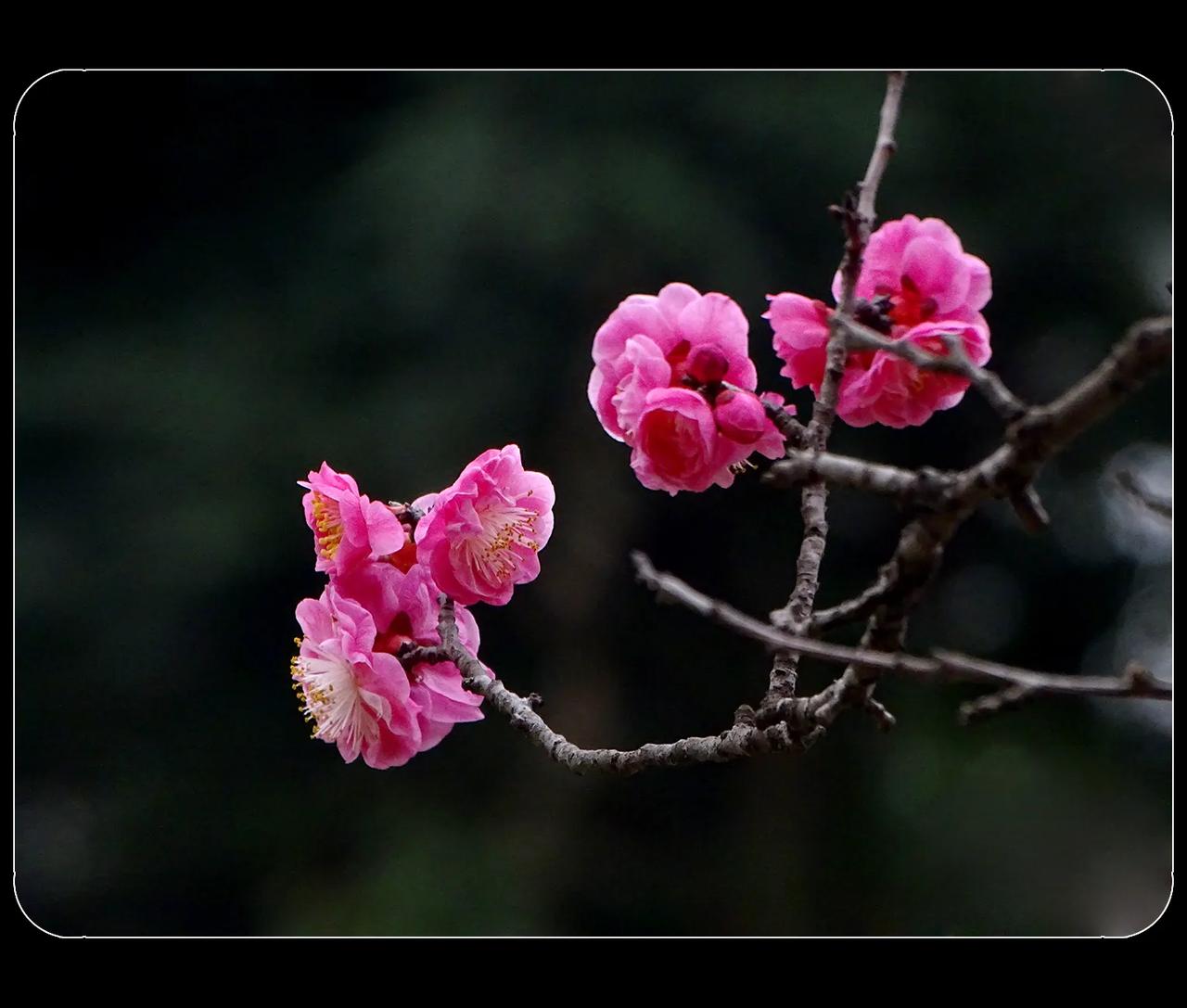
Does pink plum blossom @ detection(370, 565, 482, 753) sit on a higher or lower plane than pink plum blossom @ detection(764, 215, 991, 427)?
lower

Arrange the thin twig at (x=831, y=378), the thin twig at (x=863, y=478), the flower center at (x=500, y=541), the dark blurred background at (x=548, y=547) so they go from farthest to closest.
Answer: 1. the dark blurred background at (x=548, y=547)
2. the flower center at (x=500, y=541)
3. the thin twig at (x=831, y=378)
4. the thin twig at (x=863, y=478)

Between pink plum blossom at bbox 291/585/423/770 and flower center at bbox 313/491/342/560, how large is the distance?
0.03m

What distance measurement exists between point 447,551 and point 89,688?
2.50m

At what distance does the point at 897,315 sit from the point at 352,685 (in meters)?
0.38

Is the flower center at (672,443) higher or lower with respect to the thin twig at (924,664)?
higher

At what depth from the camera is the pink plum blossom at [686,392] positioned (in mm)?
779

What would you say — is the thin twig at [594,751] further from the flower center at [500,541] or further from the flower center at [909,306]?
the flower center at [909,306]

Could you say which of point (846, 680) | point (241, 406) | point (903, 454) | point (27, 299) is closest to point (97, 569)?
point (241, 406)

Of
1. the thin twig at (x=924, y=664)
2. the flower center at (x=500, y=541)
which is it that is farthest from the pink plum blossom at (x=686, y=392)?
the thin twig at (x=924, y=664)

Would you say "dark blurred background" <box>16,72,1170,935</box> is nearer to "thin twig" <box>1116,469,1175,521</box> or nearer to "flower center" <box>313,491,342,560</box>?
"flower center" <box>313,491,342,560</box>

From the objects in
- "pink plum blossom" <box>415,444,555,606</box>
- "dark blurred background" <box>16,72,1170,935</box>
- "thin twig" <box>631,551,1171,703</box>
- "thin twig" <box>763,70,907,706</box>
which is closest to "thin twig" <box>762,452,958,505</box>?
"thin twig" <box>631,551,1171,703</box>

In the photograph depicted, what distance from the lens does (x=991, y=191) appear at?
277 centimetres

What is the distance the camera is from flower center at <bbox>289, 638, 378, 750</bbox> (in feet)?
2.85

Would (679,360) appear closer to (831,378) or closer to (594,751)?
(831,378)
